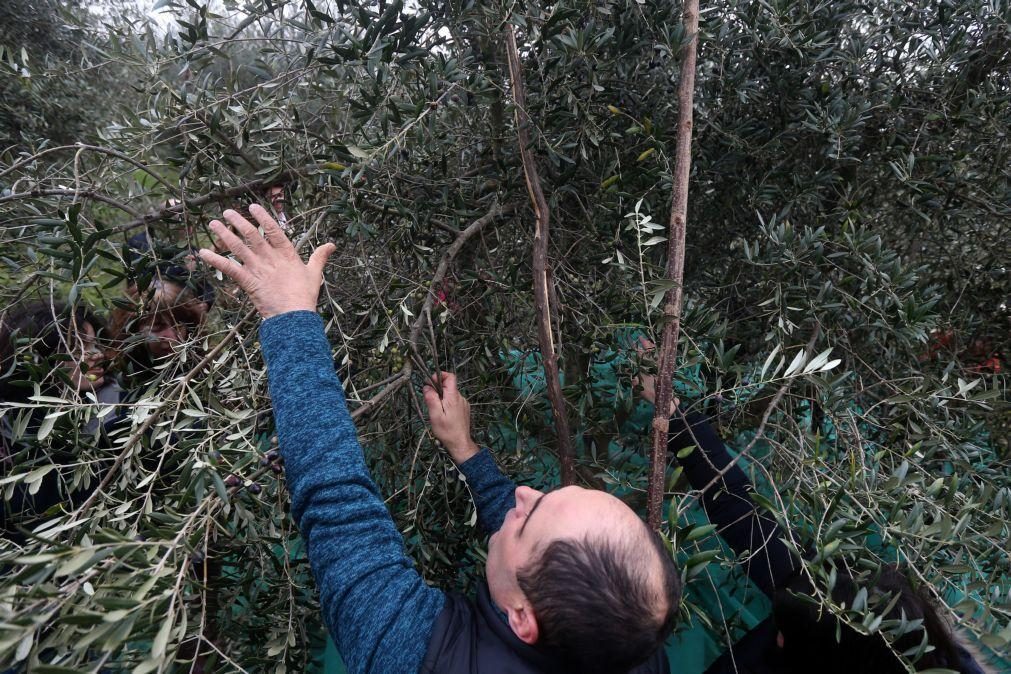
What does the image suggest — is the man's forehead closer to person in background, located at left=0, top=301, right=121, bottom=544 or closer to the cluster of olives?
the cluster of olives

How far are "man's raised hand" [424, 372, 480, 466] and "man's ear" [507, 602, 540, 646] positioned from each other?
1.99ft

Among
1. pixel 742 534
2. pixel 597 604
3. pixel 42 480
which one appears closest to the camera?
pixel 597 604

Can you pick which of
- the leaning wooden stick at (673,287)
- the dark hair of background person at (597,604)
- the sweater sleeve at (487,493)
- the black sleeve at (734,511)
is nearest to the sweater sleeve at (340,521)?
the dark hair of background person at (597,604)

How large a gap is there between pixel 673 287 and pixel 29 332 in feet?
6.13

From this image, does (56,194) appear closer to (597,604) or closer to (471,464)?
(471,464)

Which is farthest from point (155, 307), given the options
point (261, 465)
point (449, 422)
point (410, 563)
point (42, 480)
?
point (410, 563)

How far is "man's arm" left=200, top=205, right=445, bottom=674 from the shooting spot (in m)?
1.18

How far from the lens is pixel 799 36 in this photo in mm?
1838

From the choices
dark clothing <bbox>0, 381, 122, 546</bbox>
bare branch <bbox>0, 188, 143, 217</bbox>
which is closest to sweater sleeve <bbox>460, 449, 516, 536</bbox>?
dark clothing <bbox>0, 381, 122, 546</bbox>

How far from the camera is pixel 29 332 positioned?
1.69 metres

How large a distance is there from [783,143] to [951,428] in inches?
46.4

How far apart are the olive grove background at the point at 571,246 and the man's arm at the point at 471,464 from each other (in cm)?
10

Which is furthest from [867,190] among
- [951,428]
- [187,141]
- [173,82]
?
[173,82]

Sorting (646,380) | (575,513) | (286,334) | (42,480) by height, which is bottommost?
(646,380)
